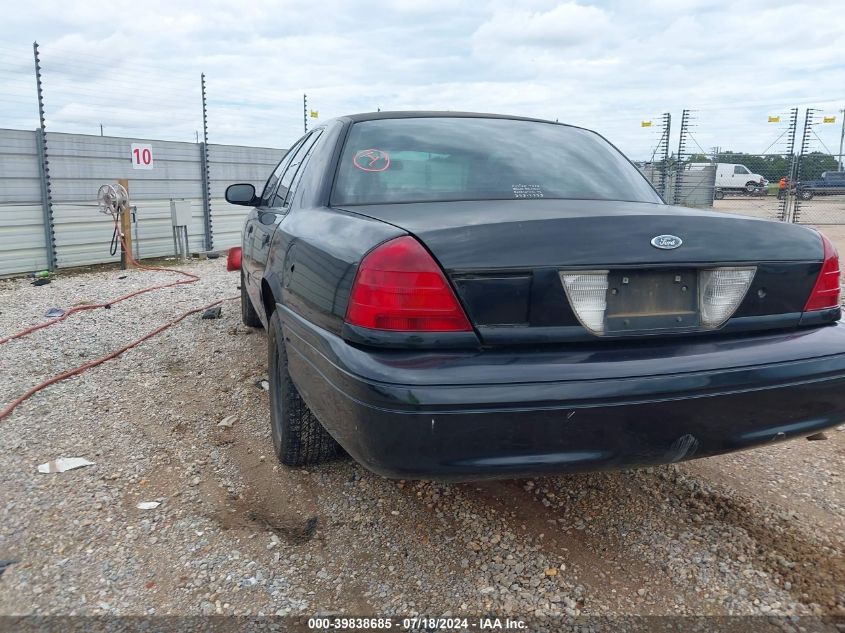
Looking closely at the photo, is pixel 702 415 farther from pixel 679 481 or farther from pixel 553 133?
pixel 553 133

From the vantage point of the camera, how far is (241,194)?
4258mm

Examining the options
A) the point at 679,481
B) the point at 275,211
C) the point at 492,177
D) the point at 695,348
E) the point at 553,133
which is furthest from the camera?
the point at 275,211

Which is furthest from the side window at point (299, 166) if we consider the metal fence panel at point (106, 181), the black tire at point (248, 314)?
the metal fence panel at point (106, 181)

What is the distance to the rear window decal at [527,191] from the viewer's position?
105 inches

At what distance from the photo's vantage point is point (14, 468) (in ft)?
10.5

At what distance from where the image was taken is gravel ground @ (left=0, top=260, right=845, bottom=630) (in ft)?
7.27

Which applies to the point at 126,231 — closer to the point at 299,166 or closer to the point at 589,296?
the point at 299,166

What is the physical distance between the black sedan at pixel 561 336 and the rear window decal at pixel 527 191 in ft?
0.66

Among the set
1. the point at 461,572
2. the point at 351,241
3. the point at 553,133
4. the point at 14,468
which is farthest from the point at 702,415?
the point at 14,468

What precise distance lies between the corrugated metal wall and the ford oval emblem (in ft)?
32.8

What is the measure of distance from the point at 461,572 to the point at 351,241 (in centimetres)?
122

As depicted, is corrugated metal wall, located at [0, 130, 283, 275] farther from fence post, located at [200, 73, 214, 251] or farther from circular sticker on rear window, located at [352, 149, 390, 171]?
circular sticker on rear window, located at [352, 149, 390, 171]

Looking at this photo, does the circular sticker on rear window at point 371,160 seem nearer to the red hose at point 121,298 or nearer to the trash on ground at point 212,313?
the trash on ground at point 212,313

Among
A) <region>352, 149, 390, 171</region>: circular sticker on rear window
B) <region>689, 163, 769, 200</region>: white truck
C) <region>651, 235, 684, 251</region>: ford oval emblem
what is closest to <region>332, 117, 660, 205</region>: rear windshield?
<region>352, 149, 390, 171</region>: circular sticker on rear window
